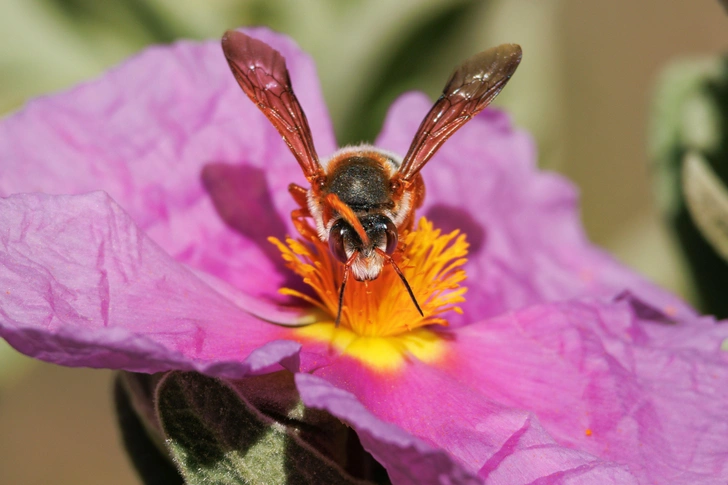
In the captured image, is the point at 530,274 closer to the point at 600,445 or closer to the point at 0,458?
the point at 600,445

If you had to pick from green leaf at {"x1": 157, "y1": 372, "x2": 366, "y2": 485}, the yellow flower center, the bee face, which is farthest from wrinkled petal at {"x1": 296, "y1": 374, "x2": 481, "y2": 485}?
the yellow flower center

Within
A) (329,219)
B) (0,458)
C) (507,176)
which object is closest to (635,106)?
(507,176)

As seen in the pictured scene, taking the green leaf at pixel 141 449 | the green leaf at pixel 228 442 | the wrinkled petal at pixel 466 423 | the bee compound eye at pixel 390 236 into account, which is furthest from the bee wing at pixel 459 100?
the green leaf at pixel 141 449

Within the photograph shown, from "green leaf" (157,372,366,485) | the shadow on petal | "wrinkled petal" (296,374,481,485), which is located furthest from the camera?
the shadow on petal

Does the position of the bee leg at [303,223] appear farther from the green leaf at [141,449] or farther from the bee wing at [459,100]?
the green leaf at [141,449]

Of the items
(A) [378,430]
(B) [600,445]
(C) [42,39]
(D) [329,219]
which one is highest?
(C) [42,39]

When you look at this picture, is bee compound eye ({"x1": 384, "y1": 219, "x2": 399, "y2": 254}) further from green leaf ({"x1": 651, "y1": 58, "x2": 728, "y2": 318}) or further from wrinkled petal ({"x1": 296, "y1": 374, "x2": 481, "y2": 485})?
green leaf ({"x1": 651, "y1": 58, "x2": 728, "y2": 318})

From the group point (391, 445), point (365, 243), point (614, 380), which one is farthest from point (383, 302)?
point (391, 445)
